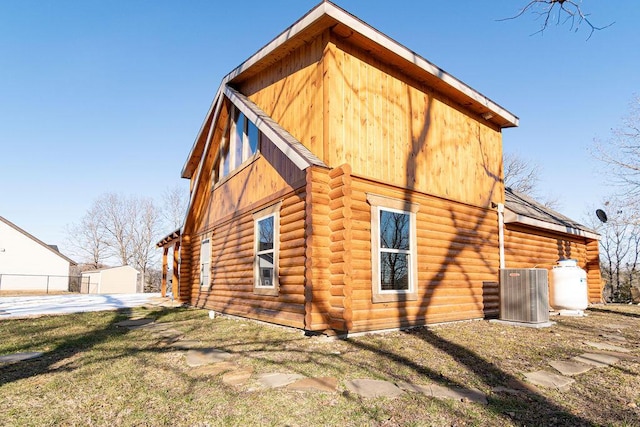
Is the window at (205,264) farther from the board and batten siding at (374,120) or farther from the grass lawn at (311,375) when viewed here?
the board and batten siding at (374,120)

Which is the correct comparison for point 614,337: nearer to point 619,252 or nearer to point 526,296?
point 526,296

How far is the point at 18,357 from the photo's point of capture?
5.56 metres

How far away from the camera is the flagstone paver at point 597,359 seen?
4.89 metres

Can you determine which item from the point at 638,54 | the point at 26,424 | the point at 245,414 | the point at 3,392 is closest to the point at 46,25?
the point at 3,392

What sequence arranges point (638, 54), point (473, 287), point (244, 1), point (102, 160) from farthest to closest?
point (102, 160) < point (244, 1) < point (638, 54) < point (473, 287)

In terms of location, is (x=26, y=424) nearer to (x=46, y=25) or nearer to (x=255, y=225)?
(x=255, y=225)

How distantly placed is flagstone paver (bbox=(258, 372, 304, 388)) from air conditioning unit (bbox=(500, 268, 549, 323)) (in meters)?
5.95

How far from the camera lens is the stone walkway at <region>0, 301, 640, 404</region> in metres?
3.71

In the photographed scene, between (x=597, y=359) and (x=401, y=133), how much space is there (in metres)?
5.06

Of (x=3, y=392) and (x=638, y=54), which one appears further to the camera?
(x=638, y=54)

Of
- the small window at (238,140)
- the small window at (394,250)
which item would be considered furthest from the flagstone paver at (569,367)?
the small window at (238,140)

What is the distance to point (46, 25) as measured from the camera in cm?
1291

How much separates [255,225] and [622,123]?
14401 mm

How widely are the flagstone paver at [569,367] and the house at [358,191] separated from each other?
2.75 metres
